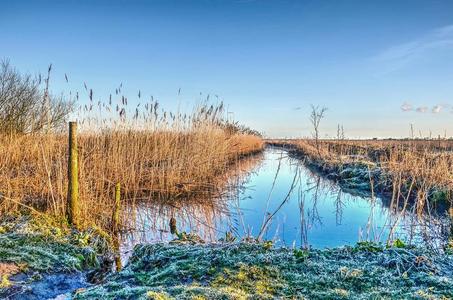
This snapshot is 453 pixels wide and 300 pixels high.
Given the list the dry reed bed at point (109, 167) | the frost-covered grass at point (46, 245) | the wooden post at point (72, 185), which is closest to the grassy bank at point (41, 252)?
the frost-covered grass at point (46, 245)

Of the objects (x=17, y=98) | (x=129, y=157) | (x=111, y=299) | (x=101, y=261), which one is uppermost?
(x=17, y=98)

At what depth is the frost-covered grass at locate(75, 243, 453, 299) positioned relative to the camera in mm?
2168

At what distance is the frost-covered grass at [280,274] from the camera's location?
2.17 m

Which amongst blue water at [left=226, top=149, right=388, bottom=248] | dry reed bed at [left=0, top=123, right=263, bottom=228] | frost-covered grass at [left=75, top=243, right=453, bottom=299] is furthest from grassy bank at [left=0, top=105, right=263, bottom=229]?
frost-covered grass at [left=75, top=243, right=453, bottom=299]

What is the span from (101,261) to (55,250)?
45cm

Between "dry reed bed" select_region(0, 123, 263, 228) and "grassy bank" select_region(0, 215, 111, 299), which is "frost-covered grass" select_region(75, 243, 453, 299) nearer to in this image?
"grassy bank" select_region(0, 215, 111, 299)

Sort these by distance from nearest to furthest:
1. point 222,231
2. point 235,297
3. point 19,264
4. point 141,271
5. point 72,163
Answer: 1. point 235,297
2. point 141,271
3. point 19,264
4. point 72,163
5. point 222,231

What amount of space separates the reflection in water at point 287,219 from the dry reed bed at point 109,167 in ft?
1.90

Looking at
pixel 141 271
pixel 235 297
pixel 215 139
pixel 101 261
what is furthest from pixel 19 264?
pixel 215 139

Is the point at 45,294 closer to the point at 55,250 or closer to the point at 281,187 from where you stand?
the point at 55,250

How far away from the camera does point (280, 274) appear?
2.46 metres

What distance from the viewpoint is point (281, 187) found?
941 centimetres

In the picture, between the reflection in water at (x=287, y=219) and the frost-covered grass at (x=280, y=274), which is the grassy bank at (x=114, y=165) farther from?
the frost-covered grass at (x=280, y=274)

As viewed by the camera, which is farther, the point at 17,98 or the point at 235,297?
the point at 17,98
